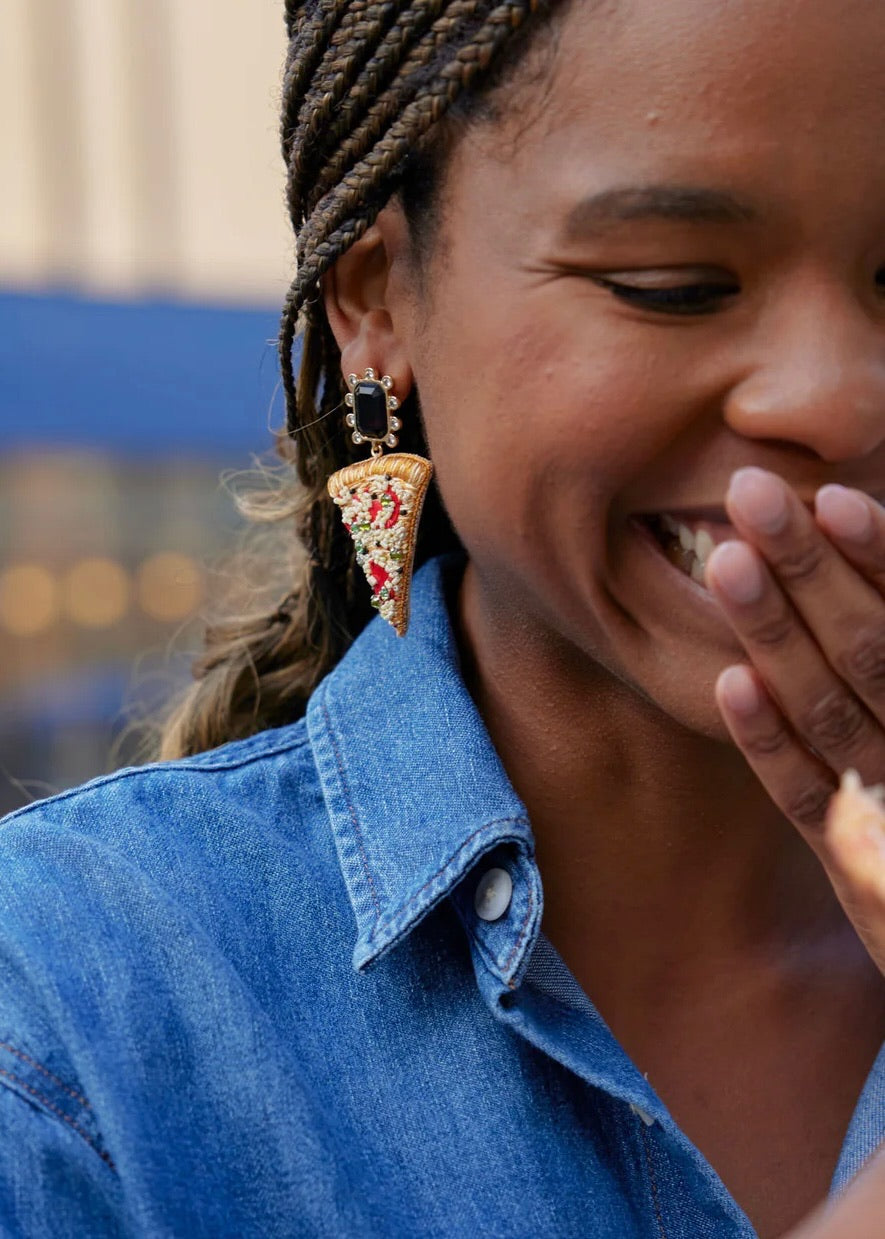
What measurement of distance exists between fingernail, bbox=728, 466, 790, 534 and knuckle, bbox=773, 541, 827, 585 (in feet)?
0.10

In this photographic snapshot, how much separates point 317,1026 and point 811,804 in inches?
22.0

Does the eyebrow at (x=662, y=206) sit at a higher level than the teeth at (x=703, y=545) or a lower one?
higher

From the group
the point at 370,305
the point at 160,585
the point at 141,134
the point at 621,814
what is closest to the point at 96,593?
the point at 160,585

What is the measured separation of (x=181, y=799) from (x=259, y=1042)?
323 millimetres

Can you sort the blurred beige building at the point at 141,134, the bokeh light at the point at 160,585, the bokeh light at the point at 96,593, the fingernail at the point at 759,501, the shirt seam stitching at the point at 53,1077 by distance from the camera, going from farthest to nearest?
the blurred beige building at the point at 141,134 < the bokeh light at the point at 160,585 < the bokeh light at the point at 96,593 < the shirt seam stitching at the point at 53,1077 < the fingernail at the point at 759,501

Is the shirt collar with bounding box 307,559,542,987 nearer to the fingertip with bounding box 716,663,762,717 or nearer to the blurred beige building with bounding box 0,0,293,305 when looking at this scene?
the fingertip with bounding box 716,663,762,717

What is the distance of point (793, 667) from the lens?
143cm

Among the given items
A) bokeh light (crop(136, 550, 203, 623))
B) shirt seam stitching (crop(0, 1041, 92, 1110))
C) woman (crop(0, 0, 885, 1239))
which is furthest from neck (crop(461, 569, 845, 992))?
bokeh light (crop(136, 550, 203, 623))

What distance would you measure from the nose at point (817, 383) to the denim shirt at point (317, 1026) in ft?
1.76

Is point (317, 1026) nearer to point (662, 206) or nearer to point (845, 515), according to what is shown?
point (845, 515)

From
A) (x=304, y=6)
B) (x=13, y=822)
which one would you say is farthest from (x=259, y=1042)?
(x=304, y=6)

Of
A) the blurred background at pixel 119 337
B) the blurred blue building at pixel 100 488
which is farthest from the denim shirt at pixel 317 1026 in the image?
the blurred blue building at pixel 100 488

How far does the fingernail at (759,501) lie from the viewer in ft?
4.45

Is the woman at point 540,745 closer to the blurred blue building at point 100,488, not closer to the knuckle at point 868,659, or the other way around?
the knuckle at point 868,659
